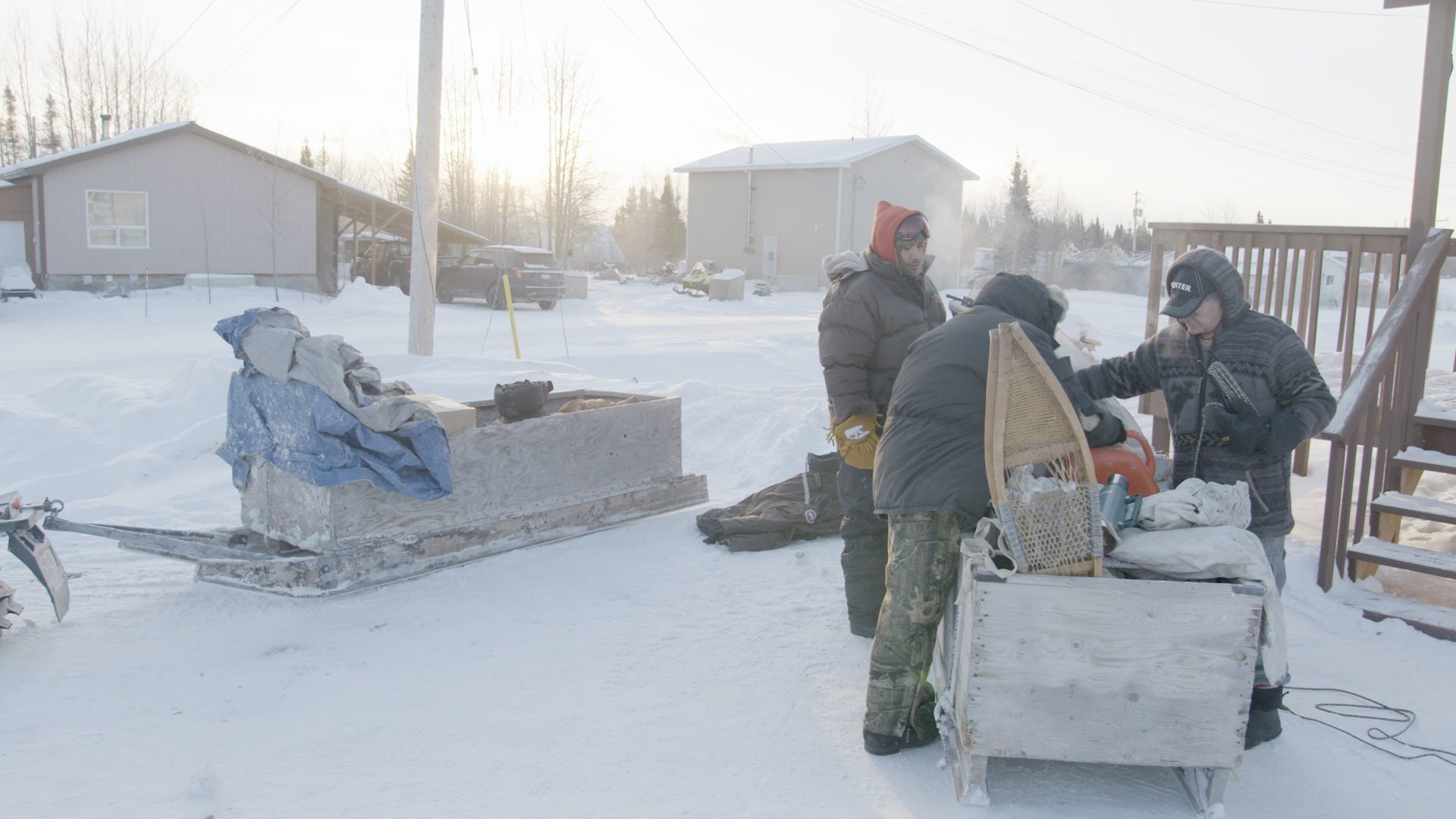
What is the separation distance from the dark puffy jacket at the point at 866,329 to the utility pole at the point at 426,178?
7418mm

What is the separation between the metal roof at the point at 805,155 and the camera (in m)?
36.8

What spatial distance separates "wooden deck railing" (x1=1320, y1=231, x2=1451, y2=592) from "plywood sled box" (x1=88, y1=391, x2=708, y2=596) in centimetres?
349

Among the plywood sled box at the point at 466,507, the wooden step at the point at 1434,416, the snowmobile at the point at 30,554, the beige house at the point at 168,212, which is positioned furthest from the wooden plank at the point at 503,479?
the beige house at the point at 168,212

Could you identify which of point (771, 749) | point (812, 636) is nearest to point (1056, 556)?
point (771, 749)

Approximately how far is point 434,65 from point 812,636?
8938 millimetres

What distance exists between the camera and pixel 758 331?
20.0 meters

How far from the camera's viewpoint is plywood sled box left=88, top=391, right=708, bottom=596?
4.69m

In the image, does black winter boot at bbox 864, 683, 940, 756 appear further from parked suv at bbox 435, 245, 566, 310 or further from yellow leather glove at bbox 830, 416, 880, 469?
parked suv at bbox 435, 245, 566, 310

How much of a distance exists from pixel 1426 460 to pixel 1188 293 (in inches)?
106

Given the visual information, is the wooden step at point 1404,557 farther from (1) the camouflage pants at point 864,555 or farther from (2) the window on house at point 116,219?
(2) the window on house at point 116,219

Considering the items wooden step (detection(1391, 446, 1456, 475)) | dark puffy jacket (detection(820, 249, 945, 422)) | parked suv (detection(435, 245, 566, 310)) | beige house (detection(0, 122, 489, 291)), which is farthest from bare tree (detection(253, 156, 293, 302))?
wooden step (detection(1391, 446, 1456, 475))

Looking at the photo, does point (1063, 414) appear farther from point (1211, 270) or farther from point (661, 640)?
point (661, 640)

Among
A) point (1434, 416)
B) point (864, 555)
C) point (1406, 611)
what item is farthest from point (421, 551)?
point (1434, 416)

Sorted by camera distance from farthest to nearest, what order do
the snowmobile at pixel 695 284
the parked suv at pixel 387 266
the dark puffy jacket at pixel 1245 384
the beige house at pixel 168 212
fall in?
the snowmobile at pixel 695 284 → the parked suv at pixel 387 266 → the beige house at pixel 168 212 → the dark puffy jacket at pixel 1245 384
